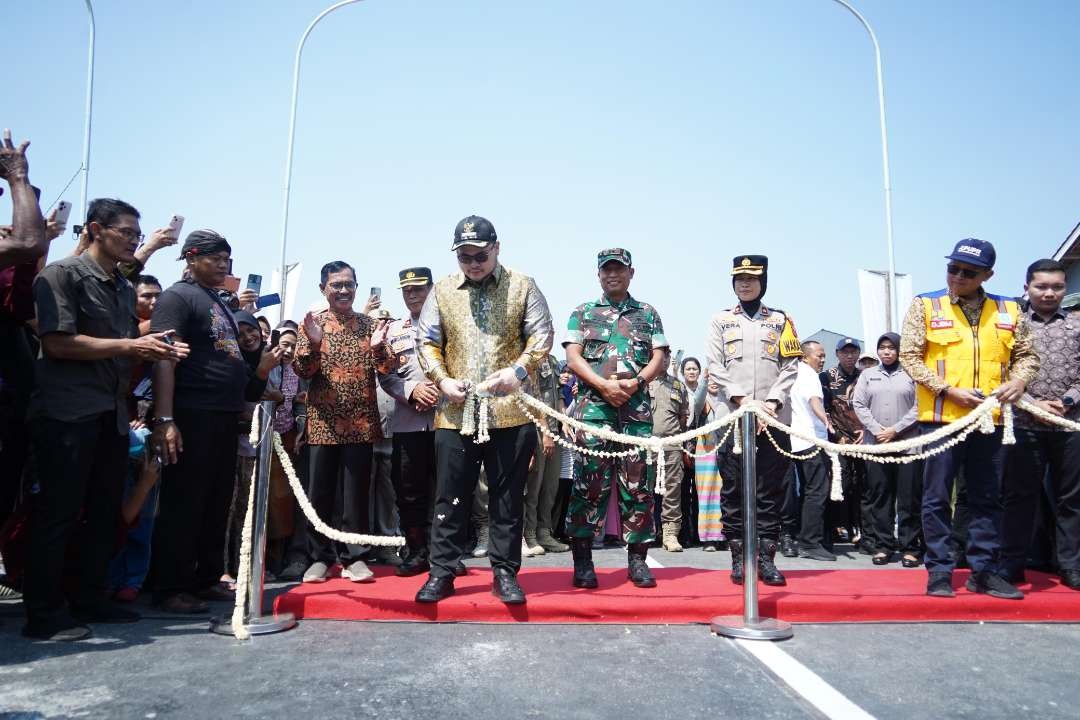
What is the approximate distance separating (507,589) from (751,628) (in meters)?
1.31

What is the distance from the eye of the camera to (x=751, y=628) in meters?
3.81

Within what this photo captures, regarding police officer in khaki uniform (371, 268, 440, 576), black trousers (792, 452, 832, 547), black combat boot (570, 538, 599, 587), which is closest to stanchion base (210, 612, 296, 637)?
police officer in khaki uniform (371, 268, 440, 576)

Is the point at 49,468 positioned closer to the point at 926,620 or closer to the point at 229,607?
the point at 229,607

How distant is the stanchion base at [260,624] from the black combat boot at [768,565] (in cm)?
281

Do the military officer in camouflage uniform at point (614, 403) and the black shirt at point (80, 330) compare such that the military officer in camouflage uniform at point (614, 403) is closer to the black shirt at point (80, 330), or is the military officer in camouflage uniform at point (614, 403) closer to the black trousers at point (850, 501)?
the black shirt at point (80, 330)

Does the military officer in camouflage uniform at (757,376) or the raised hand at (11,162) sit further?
the military officer in camouflage uniform at (757,376)

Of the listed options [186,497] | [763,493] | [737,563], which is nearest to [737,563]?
[737,563]

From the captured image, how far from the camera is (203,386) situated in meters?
4.34

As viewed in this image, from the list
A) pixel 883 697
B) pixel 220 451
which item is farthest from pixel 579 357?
pixel 883 697

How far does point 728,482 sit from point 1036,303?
8.60 ft

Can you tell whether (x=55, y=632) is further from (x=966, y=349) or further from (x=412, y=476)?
(x=966, y=349)

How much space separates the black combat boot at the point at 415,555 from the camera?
16.2ft

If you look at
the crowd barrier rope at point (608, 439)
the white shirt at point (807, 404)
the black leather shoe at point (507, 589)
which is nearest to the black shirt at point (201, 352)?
the crowd barrier rope at point (608, 439)

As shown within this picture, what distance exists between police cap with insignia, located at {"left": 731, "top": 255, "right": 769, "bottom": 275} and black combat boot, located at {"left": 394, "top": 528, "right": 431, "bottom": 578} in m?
2.83
